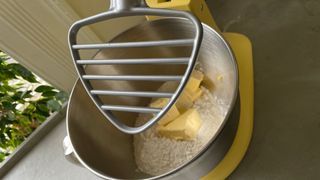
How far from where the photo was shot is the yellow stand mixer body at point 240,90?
52 centimetres

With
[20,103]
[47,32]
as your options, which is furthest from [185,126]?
[20,103]

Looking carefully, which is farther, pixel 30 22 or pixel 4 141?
pixel 4 141

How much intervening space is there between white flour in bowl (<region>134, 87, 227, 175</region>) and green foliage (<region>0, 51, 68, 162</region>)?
0.87 feet

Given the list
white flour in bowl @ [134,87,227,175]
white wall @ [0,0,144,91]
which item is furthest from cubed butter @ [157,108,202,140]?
white wall @ [0,0,144,91]

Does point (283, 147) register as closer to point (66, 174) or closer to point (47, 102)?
point (66, 174)

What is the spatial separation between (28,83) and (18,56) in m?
0.19

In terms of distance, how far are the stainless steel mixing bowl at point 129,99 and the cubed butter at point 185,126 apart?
6 centimetres

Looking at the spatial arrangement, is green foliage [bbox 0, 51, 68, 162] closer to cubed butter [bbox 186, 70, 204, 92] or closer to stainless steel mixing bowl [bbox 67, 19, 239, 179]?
stainless steel mixing bowl [bbox 67, 19, 239, 179]

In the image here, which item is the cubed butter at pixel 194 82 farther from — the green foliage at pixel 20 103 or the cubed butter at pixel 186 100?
the green foliage at pixel 20 103

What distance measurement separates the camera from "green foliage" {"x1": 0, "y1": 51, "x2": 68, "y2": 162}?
763 millimetres

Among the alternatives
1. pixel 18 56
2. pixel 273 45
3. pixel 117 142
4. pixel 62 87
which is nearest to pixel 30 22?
pixel 18 56

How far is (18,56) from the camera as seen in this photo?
0.67m

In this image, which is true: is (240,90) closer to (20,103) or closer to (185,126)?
(185,126)

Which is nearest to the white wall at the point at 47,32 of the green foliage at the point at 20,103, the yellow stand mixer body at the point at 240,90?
the green foliage at the point at 20,103
